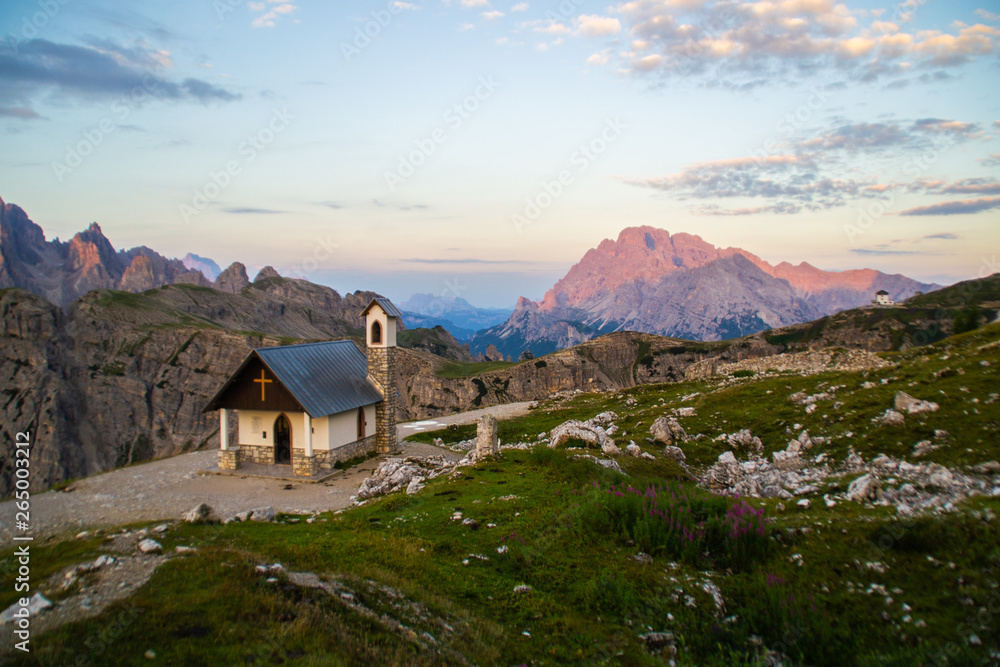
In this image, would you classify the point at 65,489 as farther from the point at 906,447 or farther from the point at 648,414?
the point at 906,447

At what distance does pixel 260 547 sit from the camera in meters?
11.3

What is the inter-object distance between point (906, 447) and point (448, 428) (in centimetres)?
3365

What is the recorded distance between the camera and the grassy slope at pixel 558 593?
6.23m

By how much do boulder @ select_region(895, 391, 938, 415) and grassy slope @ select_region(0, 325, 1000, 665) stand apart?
5.08 ft

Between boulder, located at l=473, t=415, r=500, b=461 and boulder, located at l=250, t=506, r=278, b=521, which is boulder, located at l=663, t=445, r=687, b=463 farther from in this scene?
boulder, located at l=250, t=506, r=278, b=521

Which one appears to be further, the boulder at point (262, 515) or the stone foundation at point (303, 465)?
the stone foundation at point (303, 465)

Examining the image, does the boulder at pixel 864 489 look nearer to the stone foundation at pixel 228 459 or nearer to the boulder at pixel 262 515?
the boulder at pixel 262 515

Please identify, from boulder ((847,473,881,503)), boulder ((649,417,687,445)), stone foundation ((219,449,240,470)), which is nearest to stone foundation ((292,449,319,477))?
stone foundation ((219,449,240,470))

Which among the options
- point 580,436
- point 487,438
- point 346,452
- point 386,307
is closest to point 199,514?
point 487,438

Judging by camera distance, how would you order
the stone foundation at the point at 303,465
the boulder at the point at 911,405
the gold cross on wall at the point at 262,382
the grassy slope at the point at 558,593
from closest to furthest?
1. the grassy slope at the point at 558,593
2. the boulder at the point at 911,405
3. the stone foundation at the point at 303,465
4. the gold cross on wall at the point at 262,382

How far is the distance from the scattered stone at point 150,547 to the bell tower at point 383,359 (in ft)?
80.3

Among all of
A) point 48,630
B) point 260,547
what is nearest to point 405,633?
point 48,630

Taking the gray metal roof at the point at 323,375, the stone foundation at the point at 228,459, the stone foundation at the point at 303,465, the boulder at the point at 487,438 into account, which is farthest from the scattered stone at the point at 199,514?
the stone foundation at the point at 228,459

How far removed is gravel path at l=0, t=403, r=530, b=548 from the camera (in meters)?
21.6
